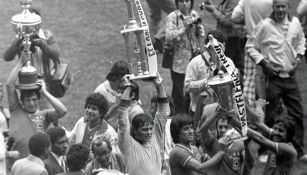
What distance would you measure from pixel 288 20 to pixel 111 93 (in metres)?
2.89

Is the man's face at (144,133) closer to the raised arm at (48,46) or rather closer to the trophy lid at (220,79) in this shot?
the trophy lid at (220,79)

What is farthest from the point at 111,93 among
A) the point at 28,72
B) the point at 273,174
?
the point at 273,174

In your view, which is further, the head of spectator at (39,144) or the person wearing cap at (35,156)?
the head of spectator at (39,144)

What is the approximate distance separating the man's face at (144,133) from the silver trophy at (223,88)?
2.53 feet

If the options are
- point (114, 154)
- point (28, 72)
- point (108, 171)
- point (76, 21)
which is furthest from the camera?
point (76, 21)

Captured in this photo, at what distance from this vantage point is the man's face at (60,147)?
9.88m

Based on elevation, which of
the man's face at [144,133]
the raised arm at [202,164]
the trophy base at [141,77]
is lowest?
the raised arm at [202,164]

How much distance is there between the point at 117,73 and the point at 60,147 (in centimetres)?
164

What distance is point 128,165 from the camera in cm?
975

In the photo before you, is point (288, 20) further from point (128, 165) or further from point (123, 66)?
point (128, 165)

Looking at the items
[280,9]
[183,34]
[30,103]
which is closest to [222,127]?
[30,103]

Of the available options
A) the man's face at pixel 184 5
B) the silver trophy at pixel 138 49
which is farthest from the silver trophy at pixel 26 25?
the man's face at pixel 184 5

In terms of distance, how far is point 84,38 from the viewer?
16844mm

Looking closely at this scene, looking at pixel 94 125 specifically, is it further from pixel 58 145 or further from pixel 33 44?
pixel 33 44
